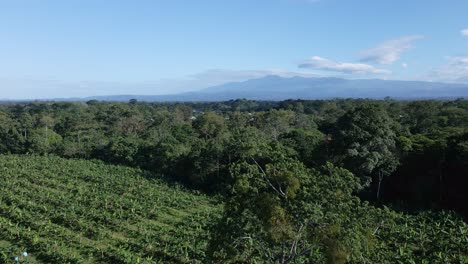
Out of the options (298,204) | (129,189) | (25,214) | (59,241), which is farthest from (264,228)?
(129,189)

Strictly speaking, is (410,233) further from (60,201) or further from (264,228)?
(60,201)

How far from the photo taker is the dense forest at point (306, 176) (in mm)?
8648

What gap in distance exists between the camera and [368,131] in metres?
20.3

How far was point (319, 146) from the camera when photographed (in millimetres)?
22625

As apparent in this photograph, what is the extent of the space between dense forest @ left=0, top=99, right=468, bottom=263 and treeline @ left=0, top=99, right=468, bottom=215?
0.07 meters

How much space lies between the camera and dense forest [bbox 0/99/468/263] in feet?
28.4

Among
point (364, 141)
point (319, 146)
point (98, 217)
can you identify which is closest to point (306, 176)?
point (364, 141)

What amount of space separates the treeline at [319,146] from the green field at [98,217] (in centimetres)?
336

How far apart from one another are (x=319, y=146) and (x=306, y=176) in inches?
553

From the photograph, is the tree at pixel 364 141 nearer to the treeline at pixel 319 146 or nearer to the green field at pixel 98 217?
the treeline at pixel 319 146

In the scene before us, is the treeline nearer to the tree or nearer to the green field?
the tree

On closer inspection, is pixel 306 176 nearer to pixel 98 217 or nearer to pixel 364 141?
pixel 364 141

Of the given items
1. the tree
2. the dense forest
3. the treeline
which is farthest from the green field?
the tree

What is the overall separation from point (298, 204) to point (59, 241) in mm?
11100
